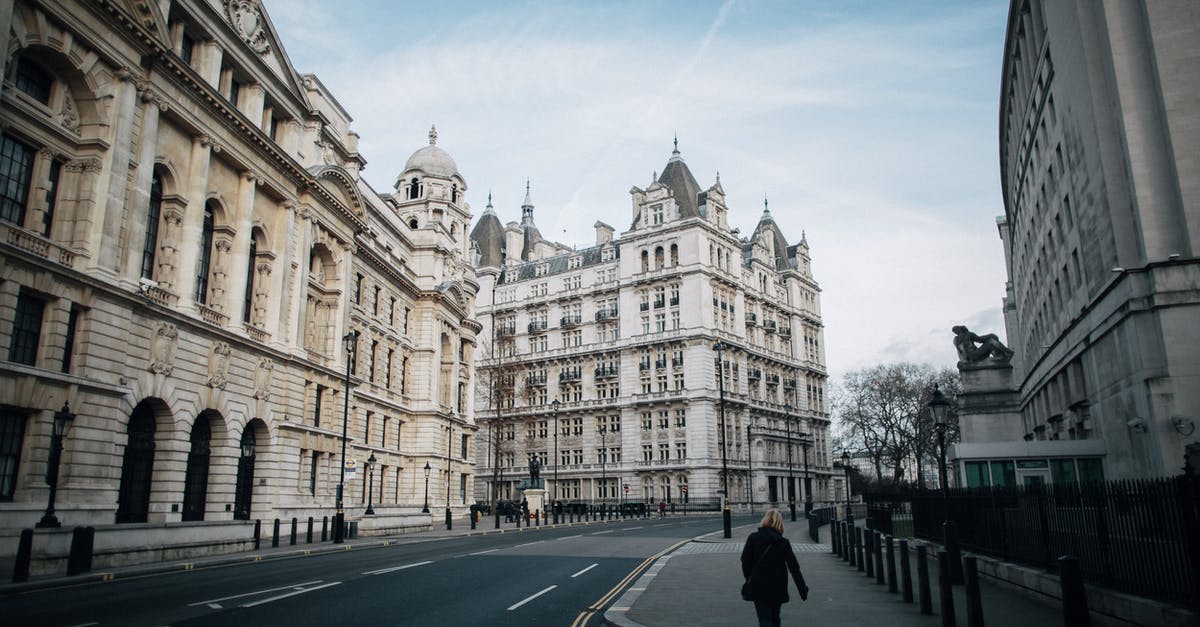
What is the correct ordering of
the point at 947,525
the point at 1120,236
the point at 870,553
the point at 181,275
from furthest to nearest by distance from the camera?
the point at 181,275 → the point at 1120,236 → the point at 870,553 → the point at 947,525

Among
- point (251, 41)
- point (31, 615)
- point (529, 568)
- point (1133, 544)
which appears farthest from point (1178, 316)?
point (251, 41)

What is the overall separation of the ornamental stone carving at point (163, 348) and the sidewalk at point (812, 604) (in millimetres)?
18531

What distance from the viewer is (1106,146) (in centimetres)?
2472

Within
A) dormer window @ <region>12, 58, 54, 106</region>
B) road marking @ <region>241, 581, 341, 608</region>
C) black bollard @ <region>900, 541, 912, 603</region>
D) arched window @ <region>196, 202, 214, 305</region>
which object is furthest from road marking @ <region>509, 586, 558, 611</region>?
arched window @ <region>196, 202, 214, 305</region>

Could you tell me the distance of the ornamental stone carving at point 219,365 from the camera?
1139 inches

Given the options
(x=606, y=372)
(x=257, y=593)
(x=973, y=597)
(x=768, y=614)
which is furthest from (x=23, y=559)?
(x=606, y=372)

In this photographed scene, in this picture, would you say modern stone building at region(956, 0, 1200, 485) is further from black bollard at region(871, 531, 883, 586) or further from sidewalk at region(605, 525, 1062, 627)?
black bollard at region(871, 531, 883, 586)

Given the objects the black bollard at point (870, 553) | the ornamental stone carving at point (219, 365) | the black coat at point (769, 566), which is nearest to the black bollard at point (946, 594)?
the black coat at point (769, 566)

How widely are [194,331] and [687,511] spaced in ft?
166

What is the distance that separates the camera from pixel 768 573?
796 centimetres

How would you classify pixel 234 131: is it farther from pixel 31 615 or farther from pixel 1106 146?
pixel 1106 146

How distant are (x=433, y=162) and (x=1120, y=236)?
4872 cm

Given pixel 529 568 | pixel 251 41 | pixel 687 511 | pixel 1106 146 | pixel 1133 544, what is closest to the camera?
pixel 1133 544

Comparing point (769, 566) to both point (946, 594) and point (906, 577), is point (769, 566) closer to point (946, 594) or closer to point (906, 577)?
point (946, 594)
